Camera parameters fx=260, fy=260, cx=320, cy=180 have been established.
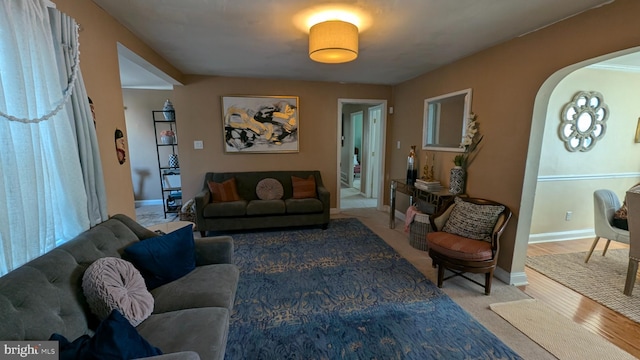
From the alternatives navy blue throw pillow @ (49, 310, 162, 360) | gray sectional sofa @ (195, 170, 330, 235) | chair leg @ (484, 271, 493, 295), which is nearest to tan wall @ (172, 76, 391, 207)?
gray sectional sofa @ (195, 170, 330, 235)

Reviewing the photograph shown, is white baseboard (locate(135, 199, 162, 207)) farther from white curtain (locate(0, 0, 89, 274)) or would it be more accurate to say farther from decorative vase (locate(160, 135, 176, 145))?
white curtain (locate(0, 0, 89, 274))

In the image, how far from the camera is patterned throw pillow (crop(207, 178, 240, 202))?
3.87 m

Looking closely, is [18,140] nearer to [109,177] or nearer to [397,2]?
[109,177]

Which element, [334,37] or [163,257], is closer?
[163,257]

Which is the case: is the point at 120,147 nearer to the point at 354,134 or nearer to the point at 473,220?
the point at 473,220

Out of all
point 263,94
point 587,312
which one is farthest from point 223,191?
point 587,312

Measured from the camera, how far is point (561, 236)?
11.6 ft

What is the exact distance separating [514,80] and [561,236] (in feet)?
8.21

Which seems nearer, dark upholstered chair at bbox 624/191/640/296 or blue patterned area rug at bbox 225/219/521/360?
blue patterned area rug at bbox 225/219/521/360

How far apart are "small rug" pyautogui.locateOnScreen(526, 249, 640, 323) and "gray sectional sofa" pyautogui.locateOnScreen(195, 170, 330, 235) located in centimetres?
265

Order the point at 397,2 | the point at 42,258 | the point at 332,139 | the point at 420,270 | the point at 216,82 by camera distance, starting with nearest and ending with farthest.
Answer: the point at 42,258 → the point at 397,2 → the point at 420,270 → the point at 216,82 → the point at 332,139

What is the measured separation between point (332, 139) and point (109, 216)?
3.36 metres

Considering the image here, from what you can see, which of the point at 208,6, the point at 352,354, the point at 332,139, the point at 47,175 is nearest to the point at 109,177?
the point at 47,175

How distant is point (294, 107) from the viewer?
433 centimetres
